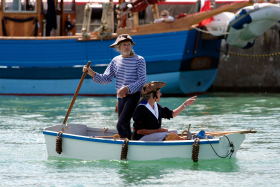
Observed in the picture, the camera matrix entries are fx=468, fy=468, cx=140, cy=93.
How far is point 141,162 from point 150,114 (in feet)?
2.10

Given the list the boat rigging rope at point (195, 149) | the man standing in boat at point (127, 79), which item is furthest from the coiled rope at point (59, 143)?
the boat rigging rope at point (195, 149)

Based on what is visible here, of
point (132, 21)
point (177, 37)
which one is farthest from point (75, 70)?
point (177, 37)

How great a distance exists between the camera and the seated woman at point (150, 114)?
5691 millimetres

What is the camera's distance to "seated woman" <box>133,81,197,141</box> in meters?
5.69

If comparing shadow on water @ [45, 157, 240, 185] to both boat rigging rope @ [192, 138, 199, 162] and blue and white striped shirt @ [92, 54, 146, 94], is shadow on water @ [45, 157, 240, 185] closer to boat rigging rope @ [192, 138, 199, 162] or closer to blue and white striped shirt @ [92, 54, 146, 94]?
boat rigging rope @ [192, 138, 199, 162]

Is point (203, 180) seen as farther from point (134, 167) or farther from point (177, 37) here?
point (177, 37)

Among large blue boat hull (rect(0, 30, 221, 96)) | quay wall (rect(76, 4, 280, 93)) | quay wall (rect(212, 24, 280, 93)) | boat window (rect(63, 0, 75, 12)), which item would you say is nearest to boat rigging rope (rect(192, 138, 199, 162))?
large blue boat hull (rect(0, 30, 221, 96))

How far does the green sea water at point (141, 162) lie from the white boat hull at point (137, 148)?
91mm

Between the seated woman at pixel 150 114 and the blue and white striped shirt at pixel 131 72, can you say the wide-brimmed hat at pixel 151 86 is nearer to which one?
the seated woman at pixel 150 114

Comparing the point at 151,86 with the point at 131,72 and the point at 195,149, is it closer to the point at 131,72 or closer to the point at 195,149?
the point at 131,72

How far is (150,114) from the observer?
18.7 ft

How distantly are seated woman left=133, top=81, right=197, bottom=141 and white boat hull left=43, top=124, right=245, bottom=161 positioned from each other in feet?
0.55

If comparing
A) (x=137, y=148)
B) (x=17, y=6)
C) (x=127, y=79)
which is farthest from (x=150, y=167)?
(x=17, y=6)

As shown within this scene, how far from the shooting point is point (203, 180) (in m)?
5.27
